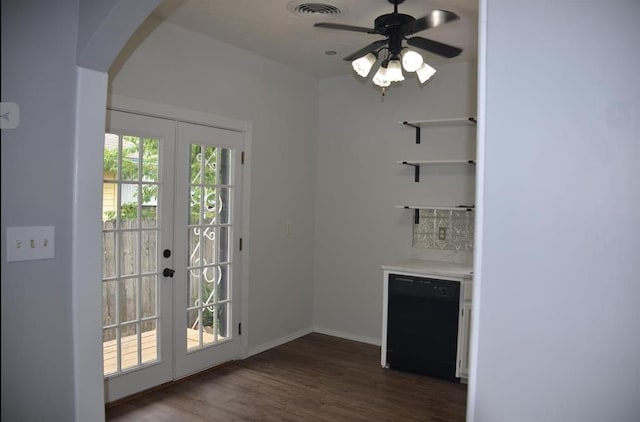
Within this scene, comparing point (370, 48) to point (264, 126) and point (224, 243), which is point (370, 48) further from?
point (224, 243)

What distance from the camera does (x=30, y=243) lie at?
1.87m

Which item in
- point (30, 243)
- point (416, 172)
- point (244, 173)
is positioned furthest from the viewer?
point (416, 172)

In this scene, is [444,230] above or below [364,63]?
below

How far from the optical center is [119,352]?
3232 millimetres

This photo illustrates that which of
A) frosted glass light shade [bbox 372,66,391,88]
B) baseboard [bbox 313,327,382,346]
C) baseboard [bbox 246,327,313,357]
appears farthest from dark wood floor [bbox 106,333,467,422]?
frosted glass light shade [bbox 372,66,391,88]

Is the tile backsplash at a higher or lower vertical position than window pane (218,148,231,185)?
lower

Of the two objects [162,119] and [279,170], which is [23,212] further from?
[279,170]

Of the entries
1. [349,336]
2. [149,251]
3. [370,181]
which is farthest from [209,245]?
[349,336]

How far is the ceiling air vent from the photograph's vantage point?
306 centimetres

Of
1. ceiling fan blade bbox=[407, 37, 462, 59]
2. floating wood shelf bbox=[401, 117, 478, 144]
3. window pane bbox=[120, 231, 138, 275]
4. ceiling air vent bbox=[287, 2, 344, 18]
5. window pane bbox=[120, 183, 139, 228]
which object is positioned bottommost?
window pane bbox=[120, 231, 138, 275]

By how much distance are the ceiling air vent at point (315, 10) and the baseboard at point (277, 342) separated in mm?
2885

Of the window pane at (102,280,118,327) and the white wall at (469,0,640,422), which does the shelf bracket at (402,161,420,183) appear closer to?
the window pane at (102,280,118,327)

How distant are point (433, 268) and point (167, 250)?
7.05 ft

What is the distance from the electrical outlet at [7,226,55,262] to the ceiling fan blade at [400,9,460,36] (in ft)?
6.84
